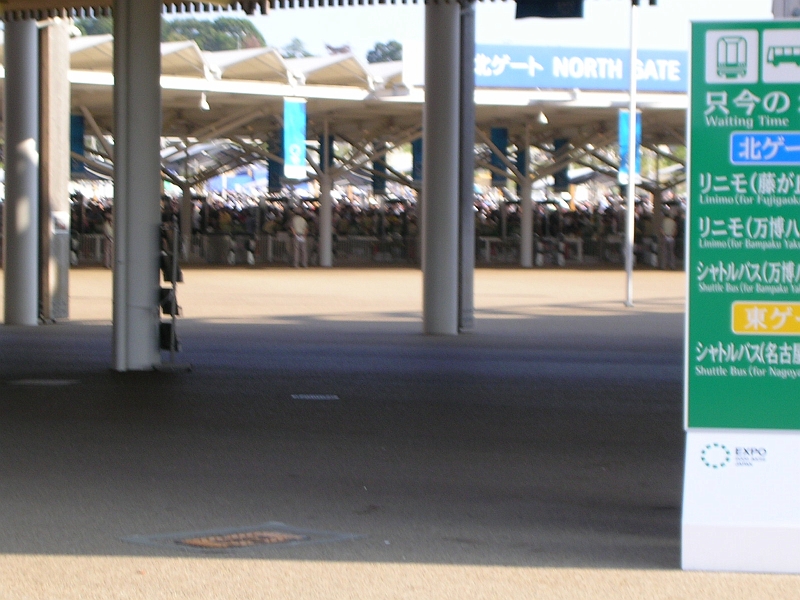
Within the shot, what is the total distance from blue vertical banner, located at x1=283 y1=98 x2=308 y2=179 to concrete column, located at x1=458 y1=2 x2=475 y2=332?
1215cm

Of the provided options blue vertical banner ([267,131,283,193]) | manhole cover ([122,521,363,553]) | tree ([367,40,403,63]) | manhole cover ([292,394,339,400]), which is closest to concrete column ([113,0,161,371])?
manhole cover ([292,394,339,400])

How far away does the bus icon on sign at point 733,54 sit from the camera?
547cm

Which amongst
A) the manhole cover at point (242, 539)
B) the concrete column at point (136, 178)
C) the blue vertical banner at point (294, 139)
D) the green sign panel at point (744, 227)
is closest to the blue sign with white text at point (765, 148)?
the green sign panel at point (744, 227)

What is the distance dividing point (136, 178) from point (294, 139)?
18011 millimetres

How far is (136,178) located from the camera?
12.9 metres

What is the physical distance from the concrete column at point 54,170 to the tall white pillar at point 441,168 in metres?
5.62

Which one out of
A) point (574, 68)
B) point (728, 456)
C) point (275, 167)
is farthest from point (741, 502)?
point (275, 167)

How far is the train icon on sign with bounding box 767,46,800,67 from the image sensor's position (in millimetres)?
5480

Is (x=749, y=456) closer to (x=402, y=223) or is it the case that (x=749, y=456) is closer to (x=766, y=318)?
(x=766, y=318)

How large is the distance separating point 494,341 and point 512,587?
37.4 feet

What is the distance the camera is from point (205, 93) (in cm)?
3172

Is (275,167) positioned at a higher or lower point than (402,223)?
higher

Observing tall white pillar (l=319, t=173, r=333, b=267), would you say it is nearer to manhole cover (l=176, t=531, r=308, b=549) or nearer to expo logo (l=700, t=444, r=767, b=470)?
manhole cover (l=176, t=531, r=308, b=549)

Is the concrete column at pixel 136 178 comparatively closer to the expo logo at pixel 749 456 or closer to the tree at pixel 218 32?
the expo logo at pixel 749 456
